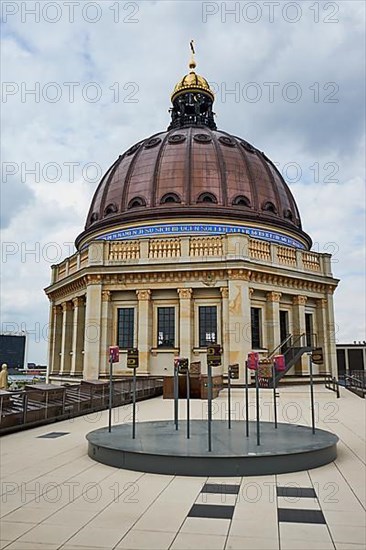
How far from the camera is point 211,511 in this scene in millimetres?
5805

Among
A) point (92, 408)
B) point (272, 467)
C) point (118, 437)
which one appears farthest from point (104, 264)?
point (272, 467)

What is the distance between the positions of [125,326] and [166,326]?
2.50 metres

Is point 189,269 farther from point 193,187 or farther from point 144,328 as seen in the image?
point 193,187

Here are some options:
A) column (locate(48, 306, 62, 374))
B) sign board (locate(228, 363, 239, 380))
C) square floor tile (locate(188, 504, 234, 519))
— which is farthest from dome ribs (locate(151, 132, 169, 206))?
square floor tile (locate(188, 504, 234, 519))

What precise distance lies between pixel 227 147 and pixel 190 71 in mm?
16386

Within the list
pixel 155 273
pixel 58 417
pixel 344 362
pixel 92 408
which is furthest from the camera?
pixel 344 362

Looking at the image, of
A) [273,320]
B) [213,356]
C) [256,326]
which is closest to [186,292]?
[256,326]

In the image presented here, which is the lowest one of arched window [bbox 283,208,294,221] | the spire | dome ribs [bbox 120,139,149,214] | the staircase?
the staircase

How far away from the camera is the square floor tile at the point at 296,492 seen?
6.46m

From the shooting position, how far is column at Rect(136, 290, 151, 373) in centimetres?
2738

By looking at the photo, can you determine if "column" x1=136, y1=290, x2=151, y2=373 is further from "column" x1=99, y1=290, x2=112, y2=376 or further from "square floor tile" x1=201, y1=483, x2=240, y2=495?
"square floor tile" x1=201, y1=483, x2=240, y2=495

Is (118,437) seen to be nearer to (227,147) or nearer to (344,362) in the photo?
(227,147)

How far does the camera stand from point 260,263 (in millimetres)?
28172

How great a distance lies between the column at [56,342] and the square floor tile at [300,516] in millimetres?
32037
